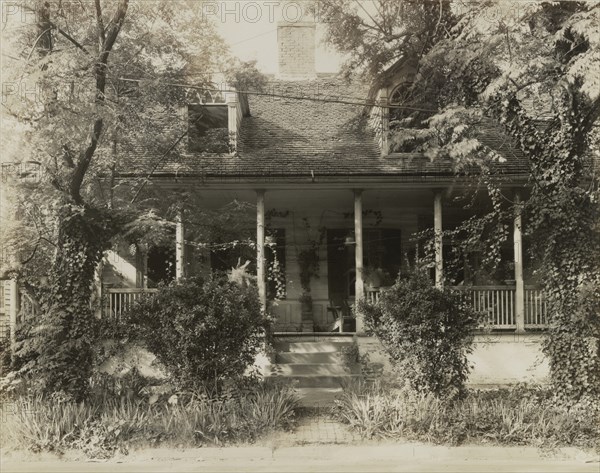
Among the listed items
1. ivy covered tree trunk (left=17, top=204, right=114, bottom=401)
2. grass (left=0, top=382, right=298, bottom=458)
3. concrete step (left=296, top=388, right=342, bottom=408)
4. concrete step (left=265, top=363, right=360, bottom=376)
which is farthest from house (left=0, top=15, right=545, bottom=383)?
→ grass (left=0, top=382, right=298, bottom=458)

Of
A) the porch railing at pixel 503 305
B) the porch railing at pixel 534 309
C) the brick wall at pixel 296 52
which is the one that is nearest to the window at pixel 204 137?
the porch railing at pixel 503 305

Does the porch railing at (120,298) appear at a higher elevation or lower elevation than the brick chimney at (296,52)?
lower

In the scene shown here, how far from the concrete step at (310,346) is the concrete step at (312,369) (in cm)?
57

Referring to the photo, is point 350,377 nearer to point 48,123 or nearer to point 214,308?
point 214,308

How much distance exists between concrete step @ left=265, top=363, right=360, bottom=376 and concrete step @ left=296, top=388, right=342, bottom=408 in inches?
24.1

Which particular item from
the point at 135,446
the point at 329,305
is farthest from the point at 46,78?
the point at 329,305

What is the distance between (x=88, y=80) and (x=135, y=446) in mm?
4996

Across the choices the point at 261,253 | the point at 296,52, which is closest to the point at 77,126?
the point at 261,253

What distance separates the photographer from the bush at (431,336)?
7.72 metres

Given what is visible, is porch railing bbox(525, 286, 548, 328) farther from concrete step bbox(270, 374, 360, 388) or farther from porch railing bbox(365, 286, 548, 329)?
concrete step bbox(270, 374, 360, 388)

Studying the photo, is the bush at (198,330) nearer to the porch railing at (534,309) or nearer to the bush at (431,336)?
the bush at (431,336)

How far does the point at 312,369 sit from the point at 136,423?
4306mm

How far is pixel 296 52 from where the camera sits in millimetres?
17250

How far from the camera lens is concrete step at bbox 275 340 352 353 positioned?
454 inches
